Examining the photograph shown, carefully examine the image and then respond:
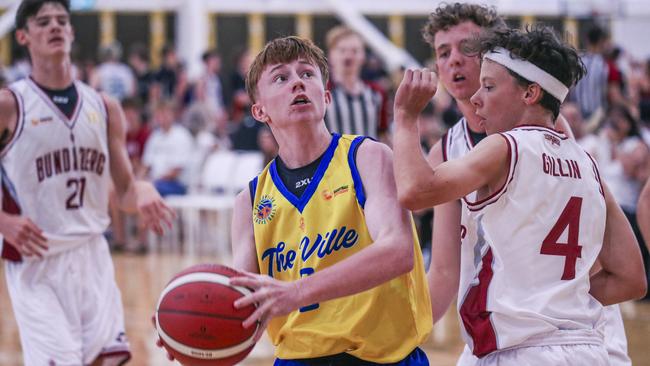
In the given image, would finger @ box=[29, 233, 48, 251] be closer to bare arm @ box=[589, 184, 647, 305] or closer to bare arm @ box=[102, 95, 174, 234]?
bare arm @ box=[102, 95, 174, 234]

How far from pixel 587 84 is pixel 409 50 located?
41.0 ft

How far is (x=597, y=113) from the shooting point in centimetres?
1232

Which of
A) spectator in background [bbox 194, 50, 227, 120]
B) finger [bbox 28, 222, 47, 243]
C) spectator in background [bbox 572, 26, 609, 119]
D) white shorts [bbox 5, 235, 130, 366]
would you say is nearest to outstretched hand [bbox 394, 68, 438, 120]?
finger [bbox 28, 222, 47, 243]

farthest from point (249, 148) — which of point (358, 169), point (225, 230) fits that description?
point (358, 169)

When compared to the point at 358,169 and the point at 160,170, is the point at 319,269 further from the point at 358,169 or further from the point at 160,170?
the point at 160,170

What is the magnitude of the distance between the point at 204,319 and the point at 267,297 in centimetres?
24

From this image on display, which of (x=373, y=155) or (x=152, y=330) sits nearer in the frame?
(x=373, y=155)

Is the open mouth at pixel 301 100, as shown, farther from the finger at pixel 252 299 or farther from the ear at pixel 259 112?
the finger at pixel 252 299

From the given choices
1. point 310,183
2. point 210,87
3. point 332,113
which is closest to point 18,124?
point 310,183

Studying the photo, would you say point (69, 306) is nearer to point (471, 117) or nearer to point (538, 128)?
point (471, 117)

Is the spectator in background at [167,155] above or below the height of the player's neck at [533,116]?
below

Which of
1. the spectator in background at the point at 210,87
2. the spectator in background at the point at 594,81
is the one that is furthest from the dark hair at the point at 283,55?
the spectator in background at the point at 210,87

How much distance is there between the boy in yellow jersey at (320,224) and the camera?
356cm

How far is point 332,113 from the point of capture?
26.7ft
